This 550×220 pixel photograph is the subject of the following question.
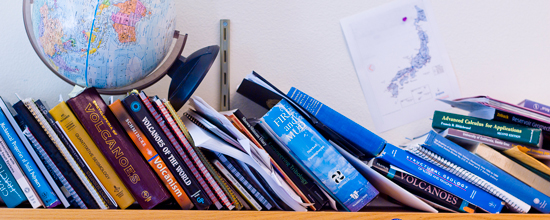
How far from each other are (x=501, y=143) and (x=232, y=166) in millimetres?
615

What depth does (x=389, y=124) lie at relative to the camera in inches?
39.1

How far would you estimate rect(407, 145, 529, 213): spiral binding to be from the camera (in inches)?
28.0

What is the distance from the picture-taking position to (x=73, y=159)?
634 mm

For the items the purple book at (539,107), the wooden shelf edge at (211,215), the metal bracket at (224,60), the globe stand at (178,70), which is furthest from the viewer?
the metal bracket at (224,60)

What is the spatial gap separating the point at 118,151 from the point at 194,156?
0.14 metres

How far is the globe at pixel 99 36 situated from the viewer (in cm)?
60

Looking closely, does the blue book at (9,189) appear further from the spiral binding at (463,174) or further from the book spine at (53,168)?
the spiral binding at (463,174)

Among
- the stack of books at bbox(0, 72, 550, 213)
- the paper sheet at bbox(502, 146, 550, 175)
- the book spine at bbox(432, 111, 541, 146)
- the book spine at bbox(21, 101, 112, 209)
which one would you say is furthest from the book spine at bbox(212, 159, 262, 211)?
the paper sheet at bbox(502, 146, 550, 175)

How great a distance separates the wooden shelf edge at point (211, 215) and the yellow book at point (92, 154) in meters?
0.04

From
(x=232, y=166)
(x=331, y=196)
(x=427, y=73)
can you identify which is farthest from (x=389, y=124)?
(x=232, y=166)

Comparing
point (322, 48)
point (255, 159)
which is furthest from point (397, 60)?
point (255, 159)

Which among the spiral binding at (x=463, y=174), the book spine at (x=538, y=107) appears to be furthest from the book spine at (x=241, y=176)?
the book spine at (x=538, y=107)

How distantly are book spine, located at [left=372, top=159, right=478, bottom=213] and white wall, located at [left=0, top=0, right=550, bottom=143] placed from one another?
281 millimetres

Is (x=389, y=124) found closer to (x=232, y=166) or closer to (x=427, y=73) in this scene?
(x=427, y=73)
